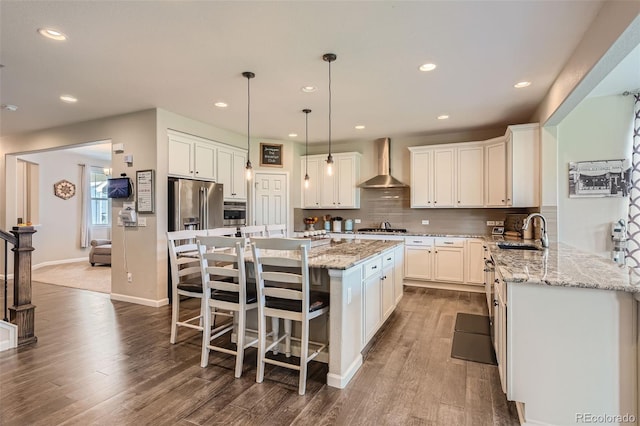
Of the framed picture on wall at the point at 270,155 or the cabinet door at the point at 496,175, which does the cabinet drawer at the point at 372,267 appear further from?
the framed picture on wall at the point at 270,155

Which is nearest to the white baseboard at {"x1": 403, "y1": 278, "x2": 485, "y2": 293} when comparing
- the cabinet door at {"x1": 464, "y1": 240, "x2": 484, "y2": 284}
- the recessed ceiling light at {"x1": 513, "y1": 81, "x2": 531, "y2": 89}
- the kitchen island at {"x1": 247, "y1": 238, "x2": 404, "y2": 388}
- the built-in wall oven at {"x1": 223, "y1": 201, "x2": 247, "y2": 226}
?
the cabinet door at {"x1": 464, "y1": 240, "x2": 484, "y2": 284}

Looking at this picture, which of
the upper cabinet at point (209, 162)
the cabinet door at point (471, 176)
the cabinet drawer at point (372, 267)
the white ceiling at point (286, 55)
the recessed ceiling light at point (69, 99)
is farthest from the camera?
the cabinet door at point (471, 176)

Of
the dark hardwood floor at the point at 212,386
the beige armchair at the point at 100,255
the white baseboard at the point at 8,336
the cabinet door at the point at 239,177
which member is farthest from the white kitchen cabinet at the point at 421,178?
the beige armchair at the point at 100,255

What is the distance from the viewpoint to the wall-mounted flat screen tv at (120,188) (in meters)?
4.45

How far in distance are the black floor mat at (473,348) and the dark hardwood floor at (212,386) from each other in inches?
3.6

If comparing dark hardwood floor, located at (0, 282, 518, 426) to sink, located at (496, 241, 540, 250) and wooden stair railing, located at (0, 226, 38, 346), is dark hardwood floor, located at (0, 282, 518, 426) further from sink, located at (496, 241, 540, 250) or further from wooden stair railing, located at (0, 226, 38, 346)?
sink, located at (496, 241, 540, 250)

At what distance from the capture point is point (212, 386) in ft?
7.62

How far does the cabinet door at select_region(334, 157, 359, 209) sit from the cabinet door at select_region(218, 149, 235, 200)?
1983 mm

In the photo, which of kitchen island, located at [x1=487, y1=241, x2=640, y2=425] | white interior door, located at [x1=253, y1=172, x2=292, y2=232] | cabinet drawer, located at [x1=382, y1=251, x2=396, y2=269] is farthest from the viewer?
white interior door, located at [x1=253, y1=172, x2=292, y2=232]

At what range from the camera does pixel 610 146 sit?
3686 millimetres

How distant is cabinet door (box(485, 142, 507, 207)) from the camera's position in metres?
4.73

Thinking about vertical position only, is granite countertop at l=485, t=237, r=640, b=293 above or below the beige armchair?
above

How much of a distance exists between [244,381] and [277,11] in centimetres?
262

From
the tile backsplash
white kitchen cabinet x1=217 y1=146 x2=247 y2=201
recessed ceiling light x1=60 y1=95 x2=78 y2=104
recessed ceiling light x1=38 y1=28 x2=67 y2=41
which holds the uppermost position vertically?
recessed ceiling light x1=60 y1=95 x2=78 y2=104
